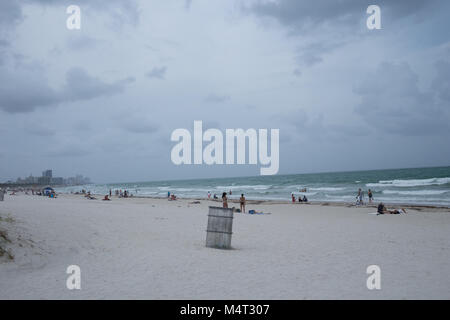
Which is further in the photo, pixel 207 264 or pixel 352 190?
pixel 352 190

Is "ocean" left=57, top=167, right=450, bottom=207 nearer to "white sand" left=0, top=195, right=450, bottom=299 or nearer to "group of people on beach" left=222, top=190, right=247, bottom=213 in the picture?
"group of people on beach" left=222, top=190, right=247, bottom=213

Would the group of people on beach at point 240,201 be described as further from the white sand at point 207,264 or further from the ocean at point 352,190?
the ocean at point 352,190

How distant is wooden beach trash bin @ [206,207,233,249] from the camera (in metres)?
9.28

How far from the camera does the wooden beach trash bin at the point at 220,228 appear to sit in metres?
9.28

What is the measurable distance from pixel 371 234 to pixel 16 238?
11.9 metres

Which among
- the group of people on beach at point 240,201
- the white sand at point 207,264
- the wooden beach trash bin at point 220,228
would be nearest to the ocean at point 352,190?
the group of people on beach at point 240,201

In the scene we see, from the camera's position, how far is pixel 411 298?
5254 mm

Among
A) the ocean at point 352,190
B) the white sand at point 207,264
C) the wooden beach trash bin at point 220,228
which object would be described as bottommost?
the ocean at point 352,190

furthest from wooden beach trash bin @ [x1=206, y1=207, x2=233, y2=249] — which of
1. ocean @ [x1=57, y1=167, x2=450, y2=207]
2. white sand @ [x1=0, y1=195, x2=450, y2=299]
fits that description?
ocean @ [x1=57, y1=167, x2=450, y2=207]

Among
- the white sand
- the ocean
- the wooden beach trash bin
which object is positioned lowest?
the ocean

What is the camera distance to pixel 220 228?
938 centimetres

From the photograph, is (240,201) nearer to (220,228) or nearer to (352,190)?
(220,228)

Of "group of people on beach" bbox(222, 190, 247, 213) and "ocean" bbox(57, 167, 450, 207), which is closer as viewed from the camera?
"group of people on beach" bbox(222, 190, 247, 213)

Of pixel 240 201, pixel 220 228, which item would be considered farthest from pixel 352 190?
pixel 220 228
